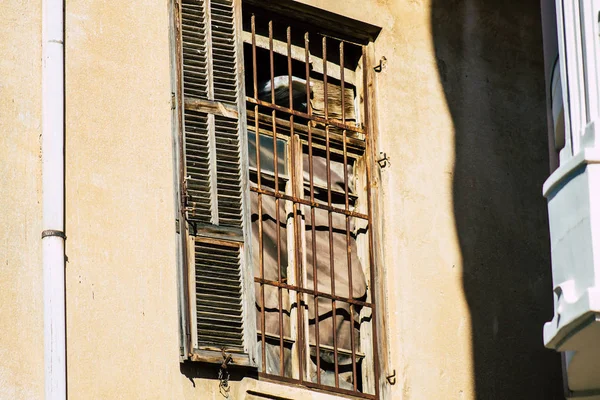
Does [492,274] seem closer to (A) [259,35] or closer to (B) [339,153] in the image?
(B) [339,153]

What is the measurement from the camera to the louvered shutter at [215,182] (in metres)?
10.4

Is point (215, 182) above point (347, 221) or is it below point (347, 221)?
above

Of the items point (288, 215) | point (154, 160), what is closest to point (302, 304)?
point (288, 215)

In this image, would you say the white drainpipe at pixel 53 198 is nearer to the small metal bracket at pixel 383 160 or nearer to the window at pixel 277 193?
the window at pixel 277 193

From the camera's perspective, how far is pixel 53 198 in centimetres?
995

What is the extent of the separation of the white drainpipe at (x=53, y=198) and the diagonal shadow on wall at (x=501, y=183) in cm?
297

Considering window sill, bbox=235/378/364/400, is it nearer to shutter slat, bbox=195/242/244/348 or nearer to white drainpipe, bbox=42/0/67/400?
shutter slat, bbox=195/242/244/348

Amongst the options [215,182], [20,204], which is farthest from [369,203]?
[20,204]

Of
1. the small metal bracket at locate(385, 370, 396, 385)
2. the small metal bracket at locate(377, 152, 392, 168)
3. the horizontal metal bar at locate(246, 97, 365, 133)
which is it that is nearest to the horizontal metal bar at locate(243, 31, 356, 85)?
the horizontal metal bar at locate(246, 97, 365, 133)

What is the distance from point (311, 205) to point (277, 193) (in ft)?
0.85

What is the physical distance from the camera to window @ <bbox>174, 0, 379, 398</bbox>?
1052 centimetres

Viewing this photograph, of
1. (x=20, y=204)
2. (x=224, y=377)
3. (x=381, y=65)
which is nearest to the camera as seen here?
(x=20, y=204)

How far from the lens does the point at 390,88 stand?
11906 mm

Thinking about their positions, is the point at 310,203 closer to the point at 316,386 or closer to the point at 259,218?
the point at 259,218
